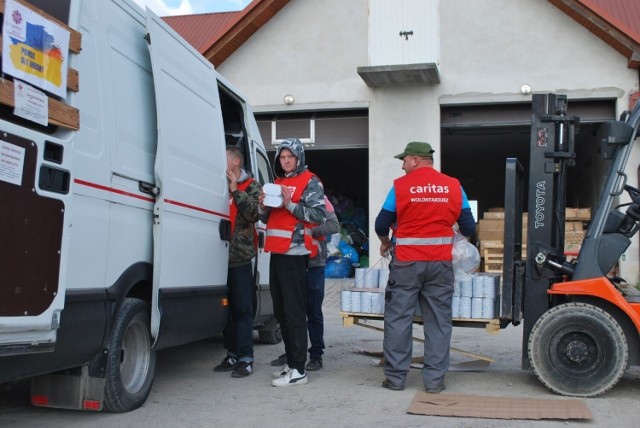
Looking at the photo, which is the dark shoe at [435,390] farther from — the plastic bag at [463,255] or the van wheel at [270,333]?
the van wheel at [270,333]

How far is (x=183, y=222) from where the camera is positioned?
5137 mm

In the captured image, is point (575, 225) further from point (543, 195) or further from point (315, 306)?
point (315, 306)

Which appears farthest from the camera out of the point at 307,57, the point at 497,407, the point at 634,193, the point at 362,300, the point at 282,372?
the point at 307,57

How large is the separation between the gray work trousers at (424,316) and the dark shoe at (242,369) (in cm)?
132

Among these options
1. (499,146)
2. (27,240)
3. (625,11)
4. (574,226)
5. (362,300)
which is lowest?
(362,300)

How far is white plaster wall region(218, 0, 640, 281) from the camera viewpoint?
1334 centimetres

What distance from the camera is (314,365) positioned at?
652cm

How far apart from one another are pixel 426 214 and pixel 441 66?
29.5ft

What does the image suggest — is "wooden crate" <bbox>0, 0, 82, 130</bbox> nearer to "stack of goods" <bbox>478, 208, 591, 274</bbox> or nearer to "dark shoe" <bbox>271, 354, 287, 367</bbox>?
"dark shoe" <bbox>271, 354, 287, 367</bbox>

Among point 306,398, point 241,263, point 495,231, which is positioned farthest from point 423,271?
point 495,231

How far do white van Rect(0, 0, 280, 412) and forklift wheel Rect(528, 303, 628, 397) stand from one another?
8.60 ft

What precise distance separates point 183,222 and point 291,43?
10.2m

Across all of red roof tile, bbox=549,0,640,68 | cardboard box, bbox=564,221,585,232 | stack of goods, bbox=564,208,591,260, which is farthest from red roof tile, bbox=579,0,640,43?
cardboard box, bbox=564,221,585,232

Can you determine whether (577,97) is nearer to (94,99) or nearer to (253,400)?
(253,400)
